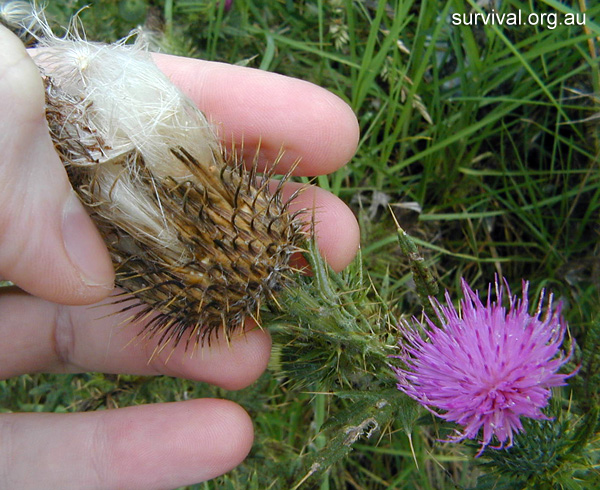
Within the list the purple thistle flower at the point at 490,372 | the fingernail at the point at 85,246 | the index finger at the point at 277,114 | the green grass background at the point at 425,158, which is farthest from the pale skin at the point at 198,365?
the purple thistle flower at the point at 490,372

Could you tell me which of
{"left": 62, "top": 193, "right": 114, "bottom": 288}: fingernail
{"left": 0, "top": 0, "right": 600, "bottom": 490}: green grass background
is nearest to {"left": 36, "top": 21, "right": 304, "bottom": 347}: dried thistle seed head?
{"left": 62, "top": 193, "right": 114, "bottom": 288}: fingernail

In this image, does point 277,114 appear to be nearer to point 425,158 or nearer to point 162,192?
point 162,192

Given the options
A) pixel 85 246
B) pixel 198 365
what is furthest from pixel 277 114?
pixel 198 365

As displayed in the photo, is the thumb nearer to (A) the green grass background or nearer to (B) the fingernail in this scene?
(B) the fingernail

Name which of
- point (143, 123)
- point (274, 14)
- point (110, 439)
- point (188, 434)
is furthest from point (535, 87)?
point (110, 439)

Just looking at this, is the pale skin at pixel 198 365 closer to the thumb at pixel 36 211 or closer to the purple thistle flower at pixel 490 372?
the thumb at pixel 36 211

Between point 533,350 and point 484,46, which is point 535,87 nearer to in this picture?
point 484,46
